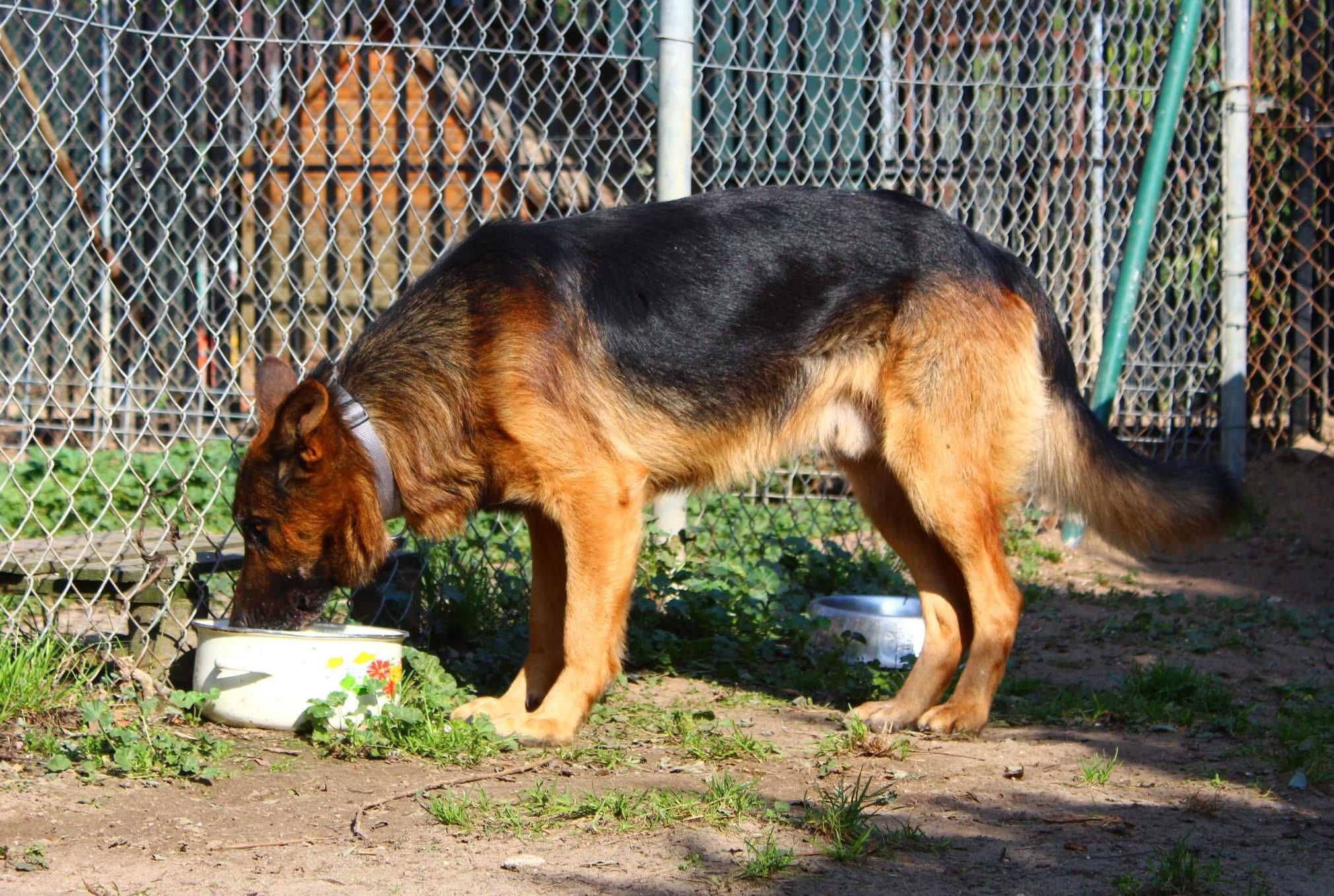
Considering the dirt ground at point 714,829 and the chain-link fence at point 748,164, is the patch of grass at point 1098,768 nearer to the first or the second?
the dirt ground at point 714,829

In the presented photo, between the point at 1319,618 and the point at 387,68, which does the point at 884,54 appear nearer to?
the point at 1319,618

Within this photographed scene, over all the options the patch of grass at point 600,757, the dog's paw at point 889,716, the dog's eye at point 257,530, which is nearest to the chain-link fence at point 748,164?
the dog's eye at point 257,530

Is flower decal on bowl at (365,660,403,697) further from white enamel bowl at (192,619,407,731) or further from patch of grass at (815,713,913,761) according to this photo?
patch of grass at (815,713,913,761)

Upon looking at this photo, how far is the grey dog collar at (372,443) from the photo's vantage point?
12.7ft

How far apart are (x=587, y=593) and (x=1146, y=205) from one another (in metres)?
4.37

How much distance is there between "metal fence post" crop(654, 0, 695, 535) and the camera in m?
5.38

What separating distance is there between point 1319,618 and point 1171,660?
1103 millimetres

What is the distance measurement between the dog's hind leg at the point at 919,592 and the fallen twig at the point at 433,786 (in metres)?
1.17

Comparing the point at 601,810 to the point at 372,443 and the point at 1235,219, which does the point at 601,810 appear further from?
the point at 1235,219

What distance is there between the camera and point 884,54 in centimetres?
667

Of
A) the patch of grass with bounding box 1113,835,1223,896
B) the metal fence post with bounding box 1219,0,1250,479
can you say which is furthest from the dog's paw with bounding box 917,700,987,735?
the metal fence post with bounding box 1219,0,1250,479

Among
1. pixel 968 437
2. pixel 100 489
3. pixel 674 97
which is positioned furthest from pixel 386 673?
pixel 100 489

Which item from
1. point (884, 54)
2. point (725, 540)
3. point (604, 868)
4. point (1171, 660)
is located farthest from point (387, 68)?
point (604, 868)

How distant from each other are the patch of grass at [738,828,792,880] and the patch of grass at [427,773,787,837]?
0.89 ft
